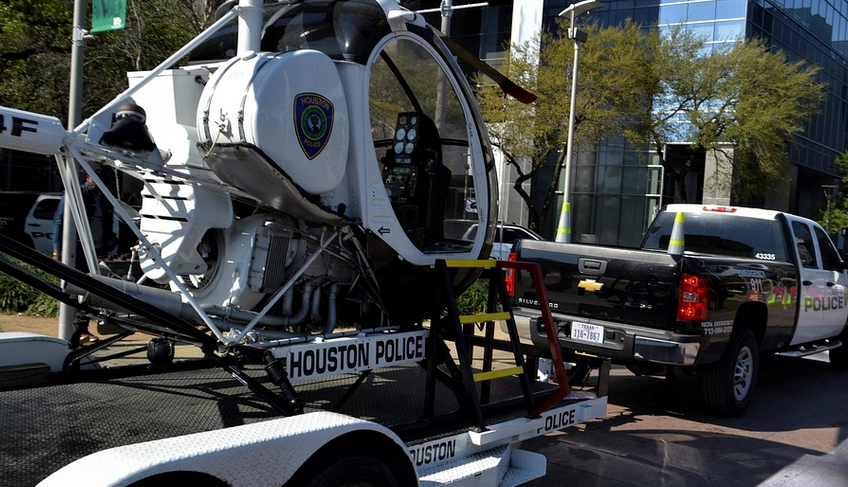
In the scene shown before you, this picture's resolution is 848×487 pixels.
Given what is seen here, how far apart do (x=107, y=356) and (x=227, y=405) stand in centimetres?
106

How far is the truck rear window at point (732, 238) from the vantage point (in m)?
9.45

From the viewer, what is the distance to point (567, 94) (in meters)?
27.1

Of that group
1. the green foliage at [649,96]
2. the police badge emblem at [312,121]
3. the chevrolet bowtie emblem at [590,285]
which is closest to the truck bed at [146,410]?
the police badge emblem at [312,121]

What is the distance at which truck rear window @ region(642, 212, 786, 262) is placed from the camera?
31.0ft

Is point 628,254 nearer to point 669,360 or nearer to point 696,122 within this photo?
point 669,360

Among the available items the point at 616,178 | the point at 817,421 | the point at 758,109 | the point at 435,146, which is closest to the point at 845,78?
the point at 616,178

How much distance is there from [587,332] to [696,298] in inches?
42.5

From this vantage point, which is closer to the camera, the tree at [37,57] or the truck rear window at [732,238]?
the truck rear window at [732,238]

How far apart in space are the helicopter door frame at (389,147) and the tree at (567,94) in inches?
843

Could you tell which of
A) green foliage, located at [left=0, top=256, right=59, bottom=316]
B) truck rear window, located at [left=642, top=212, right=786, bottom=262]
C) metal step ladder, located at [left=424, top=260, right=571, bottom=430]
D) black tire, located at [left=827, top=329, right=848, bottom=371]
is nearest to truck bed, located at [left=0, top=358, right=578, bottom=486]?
metal step ladder, located at [left=424, top=260, right=571, bottom=430]

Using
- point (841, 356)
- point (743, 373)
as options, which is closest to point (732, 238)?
point (743, 373)

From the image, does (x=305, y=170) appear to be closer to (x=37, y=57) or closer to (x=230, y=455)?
(x=230, y=455)

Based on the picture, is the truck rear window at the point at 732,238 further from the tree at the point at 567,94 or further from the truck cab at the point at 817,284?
the tree at the point at 567,94

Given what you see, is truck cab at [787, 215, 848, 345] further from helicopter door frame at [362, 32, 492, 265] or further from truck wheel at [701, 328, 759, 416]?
helicopter door frame at [362, 32, 492, 265]
